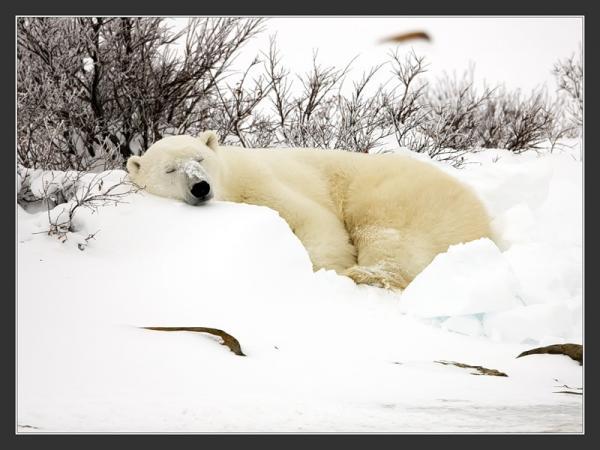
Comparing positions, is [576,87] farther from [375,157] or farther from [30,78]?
[30,78]

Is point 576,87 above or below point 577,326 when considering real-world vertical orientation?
above

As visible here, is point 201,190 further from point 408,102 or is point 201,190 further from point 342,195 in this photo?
point 408,102

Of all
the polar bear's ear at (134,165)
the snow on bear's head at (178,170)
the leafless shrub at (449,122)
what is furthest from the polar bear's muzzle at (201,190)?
the leafless shrub at (449,122)

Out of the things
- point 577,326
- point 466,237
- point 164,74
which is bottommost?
point 577,326

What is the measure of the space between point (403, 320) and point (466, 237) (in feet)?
3.40

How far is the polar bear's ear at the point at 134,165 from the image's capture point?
16.1ft

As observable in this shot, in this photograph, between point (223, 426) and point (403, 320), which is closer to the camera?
point (223, 426)

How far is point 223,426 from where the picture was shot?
3.32 meters

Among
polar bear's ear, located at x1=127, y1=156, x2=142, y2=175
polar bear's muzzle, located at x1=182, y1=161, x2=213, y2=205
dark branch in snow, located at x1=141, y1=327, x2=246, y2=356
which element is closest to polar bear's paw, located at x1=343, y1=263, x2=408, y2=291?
polar bear's muzzle, located at x1=182, y1=161, x2=213, y2=205

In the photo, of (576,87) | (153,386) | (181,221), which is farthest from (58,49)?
(576,87)

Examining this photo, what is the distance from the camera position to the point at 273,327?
385 centimetres

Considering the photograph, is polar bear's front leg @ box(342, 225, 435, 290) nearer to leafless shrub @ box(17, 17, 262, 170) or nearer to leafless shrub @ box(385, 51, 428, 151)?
leafless shrub @ box(385, 51, 428, 151)

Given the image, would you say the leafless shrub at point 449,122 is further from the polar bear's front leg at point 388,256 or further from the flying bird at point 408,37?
the flying bird at point 408,37

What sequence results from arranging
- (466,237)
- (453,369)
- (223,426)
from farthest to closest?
(466,237) < (453,369) < (223,426)
